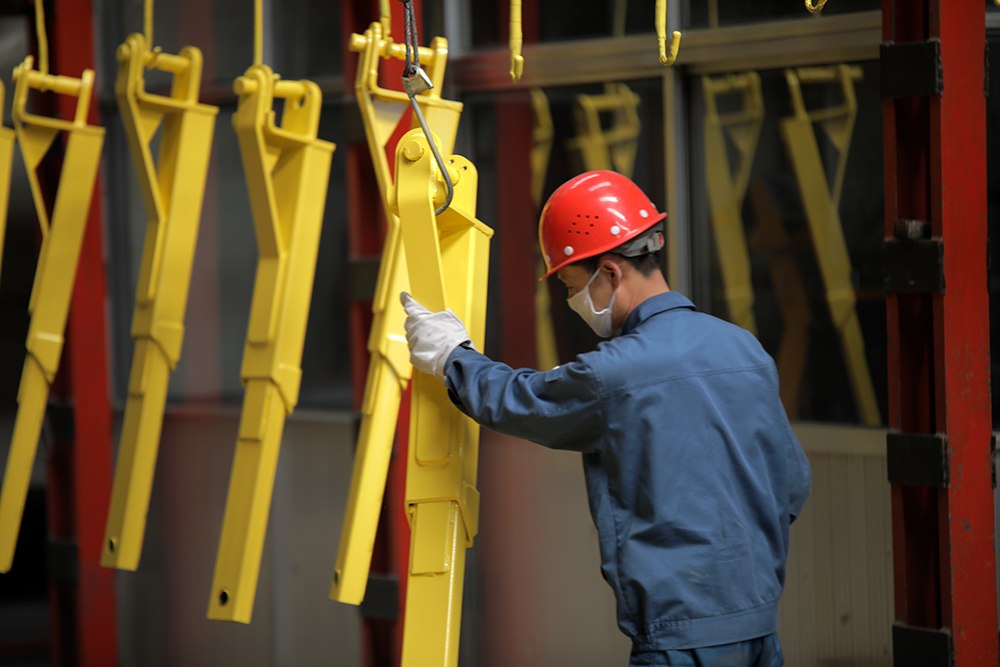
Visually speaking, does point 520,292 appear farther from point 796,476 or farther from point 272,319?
point 796,476

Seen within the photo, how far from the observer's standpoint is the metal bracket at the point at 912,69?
11.9 feet

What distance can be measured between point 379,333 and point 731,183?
1612mm

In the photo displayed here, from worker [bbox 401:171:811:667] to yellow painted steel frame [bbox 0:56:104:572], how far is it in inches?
73.6

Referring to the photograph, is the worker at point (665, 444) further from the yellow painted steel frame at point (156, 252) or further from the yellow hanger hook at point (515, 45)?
the yellow painted steel frame at point (156, 252)

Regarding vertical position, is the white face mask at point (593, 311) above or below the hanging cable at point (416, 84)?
below

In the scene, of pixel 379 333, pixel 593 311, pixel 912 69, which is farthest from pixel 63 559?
pixel 912 69

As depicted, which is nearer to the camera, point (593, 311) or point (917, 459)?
point (593, 311)

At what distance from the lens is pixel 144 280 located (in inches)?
156

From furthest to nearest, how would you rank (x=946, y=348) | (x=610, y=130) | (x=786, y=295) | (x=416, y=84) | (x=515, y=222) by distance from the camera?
(x=515, y=222) → (x=610, y=130) → (x=786, y=295) → (x=946, y=348) → (x=416, y=84)

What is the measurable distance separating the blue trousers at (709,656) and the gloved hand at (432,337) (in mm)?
681

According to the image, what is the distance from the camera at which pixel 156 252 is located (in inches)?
155

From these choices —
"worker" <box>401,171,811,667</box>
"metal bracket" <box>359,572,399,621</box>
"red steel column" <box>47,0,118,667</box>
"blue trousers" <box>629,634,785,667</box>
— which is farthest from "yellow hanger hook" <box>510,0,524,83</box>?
"red steel column" <box>47,0,118,667</box>

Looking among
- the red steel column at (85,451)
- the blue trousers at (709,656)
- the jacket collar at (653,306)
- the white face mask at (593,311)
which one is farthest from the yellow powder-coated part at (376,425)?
the red steel column at (85,451)

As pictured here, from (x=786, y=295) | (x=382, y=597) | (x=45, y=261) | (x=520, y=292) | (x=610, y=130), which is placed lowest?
(x=382, y=597)
